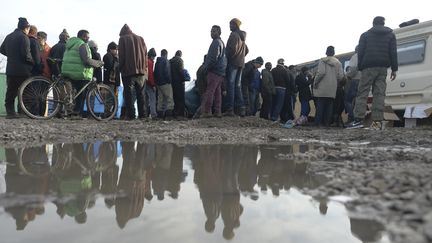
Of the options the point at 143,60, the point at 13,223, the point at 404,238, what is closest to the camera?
Answer: the point at 404,238

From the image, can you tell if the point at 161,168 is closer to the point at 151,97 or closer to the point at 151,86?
the point at 151,86

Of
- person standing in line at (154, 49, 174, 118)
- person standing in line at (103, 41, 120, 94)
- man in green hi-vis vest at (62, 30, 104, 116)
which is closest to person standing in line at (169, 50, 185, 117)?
person standing in line at (154, 49, 174, 118)

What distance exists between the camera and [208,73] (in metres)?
7.36

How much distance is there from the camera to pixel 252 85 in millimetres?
9453

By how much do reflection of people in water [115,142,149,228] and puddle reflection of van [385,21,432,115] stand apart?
6.17 meters

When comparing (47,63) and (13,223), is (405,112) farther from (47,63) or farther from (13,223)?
(13,223)

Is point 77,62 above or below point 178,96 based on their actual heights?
above

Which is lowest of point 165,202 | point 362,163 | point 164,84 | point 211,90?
point 165,202

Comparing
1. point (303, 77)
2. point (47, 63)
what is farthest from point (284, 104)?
point (47, 63)

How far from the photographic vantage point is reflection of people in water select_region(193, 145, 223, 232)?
1.78 metres

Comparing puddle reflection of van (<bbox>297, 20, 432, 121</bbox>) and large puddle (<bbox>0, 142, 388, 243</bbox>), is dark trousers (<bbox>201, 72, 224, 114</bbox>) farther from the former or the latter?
large puddle (<bbox>0, 142, 388, 243</bbox>)

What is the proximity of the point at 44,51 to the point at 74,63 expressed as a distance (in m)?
1.53

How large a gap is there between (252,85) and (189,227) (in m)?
8.03

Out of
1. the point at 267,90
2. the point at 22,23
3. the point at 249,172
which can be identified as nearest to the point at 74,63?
the point at 22,23
